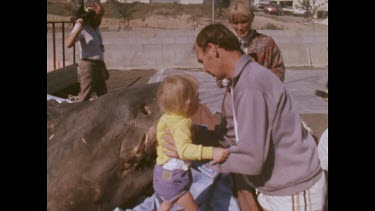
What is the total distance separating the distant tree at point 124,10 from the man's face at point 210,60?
60 cm

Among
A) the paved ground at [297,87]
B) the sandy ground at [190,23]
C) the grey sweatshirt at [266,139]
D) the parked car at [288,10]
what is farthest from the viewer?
the parked car at [288,10]

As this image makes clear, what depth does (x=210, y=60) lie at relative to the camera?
131 inches

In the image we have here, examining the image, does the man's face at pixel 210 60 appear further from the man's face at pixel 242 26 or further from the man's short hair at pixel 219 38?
the man's face at pixel 242 26

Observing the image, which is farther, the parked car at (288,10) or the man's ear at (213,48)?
the parked car at (288,10)

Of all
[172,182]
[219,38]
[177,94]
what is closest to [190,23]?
[219,38]

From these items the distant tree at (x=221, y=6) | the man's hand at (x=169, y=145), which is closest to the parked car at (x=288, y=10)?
the distant tree at (x=221, y=6)

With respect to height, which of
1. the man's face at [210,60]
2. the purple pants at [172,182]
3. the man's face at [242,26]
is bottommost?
the purple pants at [172,182]

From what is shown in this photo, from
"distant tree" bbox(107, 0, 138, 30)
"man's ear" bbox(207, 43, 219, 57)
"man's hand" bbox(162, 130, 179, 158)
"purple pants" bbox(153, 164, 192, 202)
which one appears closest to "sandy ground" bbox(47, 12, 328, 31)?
"distant tree" bbox(107, 0, 138, 30)

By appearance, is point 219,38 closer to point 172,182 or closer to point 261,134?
point 261,134

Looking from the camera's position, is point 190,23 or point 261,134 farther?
point 190,23

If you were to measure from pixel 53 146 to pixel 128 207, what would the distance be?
0.65 m

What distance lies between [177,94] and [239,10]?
72 cm

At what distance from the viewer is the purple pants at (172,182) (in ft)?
10.7
